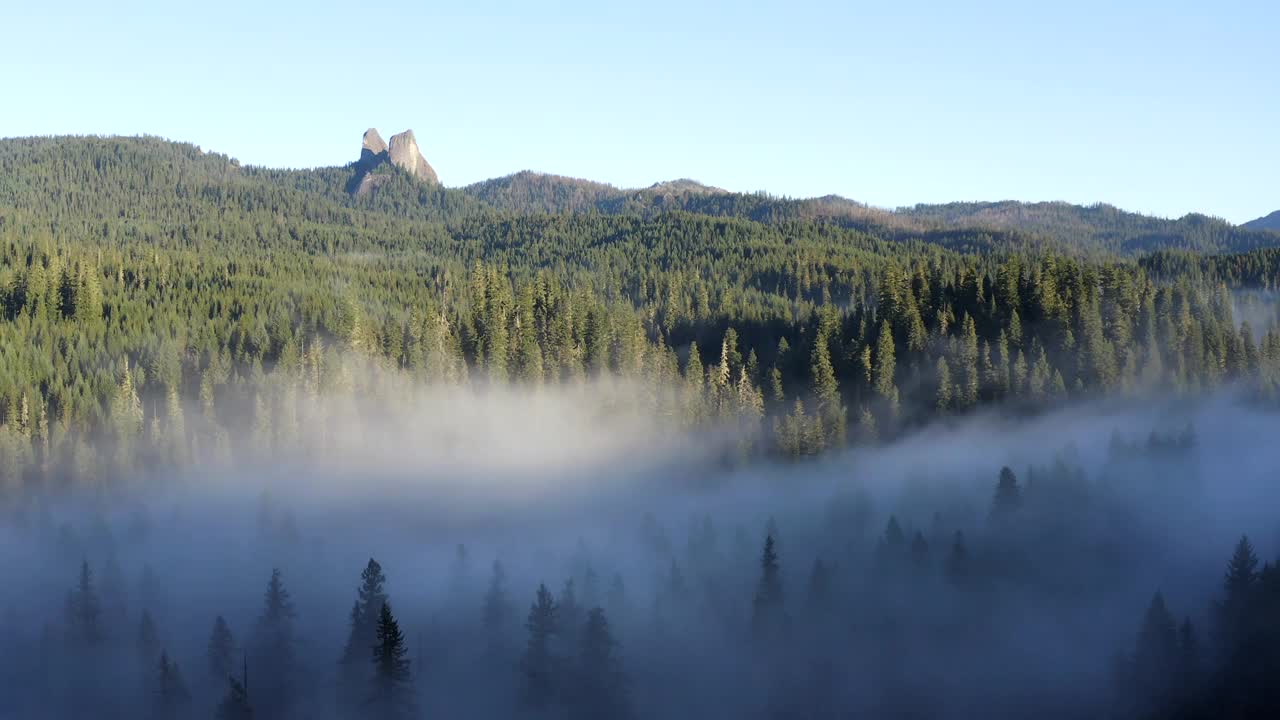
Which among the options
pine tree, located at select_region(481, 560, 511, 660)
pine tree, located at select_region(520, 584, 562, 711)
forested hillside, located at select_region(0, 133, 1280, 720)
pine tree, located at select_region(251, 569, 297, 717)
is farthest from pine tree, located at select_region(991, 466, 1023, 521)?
pine tree, located at select_region(251, 569, 297, 717)

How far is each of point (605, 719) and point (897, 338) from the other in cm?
8230

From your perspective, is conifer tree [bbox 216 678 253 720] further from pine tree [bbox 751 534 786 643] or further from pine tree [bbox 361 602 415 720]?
pine tree [bbox 751 534 786 643]

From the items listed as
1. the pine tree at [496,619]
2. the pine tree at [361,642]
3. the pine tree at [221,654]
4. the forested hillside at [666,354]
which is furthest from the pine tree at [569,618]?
the forested hillside at [666,354]

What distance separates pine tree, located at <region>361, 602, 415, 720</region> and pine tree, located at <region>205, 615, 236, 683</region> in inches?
795

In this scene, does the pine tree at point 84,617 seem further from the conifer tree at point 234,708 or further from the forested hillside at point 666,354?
the forested hillside at point 666,354

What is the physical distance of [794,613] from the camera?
A: 346 feet

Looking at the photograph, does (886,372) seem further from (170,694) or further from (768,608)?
(170,694)

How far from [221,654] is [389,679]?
27.6 metres

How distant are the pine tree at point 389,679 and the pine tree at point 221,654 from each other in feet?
66.3

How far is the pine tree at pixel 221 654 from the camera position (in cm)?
10019

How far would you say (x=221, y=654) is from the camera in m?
101

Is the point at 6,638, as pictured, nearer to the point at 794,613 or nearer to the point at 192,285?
the point at 794,613

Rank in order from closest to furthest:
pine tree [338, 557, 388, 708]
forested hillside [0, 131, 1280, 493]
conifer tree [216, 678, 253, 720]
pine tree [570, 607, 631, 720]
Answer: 1. conifer tree [216, 678, 253, 720]
2. pine tree [570, 607, 631, 720]
3. pine tree [338, 557, 388, 708]
4. forested hillside [0, 131, 1280, 493]

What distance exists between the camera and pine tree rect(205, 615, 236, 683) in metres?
100
